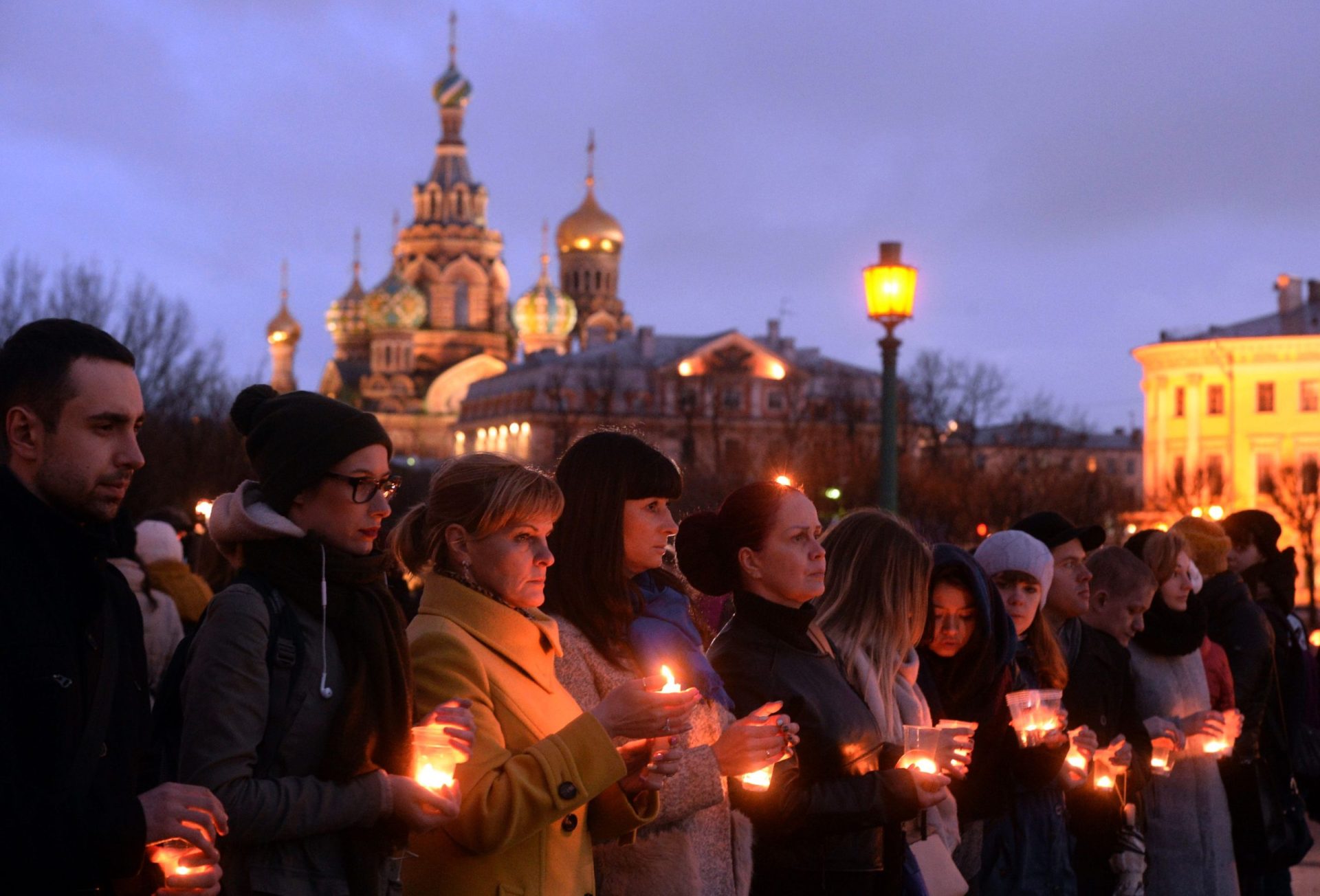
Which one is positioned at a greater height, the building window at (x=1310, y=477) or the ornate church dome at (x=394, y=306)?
the ornate church dome at (x=394, y=306)

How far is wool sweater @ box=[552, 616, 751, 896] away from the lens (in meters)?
4.43

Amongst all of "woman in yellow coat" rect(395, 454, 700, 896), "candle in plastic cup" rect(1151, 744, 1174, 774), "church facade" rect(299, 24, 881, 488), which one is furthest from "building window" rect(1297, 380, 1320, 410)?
"woman in yellow coat" rect(395, 454, 700, 896)

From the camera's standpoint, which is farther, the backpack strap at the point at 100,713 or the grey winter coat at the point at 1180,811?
the grey winter coat at the point at 1180,811

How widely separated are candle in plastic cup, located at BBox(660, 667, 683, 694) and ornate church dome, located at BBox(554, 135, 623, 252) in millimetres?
114794

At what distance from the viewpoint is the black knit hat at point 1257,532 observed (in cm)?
921

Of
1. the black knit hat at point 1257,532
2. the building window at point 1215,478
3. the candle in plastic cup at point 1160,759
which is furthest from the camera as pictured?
the building window at point 1215,478

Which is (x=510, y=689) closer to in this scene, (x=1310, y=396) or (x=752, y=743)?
(x=752, y=743)

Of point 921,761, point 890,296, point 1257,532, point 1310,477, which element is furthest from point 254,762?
point 1310,477

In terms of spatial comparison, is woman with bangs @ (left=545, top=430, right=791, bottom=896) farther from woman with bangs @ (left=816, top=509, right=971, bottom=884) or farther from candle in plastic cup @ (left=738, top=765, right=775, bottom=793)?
woman with bangs @ (left=816, top=509, right=971, bottom=884)

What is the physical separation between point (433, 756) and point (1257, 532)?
6.57 m

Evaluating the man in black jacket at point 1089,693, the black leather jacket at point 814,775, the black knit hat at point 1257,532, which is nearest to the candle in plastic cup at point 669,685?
the black leather jacket at point 814,775

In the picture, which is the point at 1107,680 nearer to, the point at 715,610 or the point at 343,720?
the point at 715,610

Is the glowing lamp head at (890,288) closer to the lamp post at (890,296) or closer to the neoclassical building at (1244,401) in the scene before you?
the lamp post at (890,296)

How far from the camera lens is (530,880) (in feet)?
13.3
